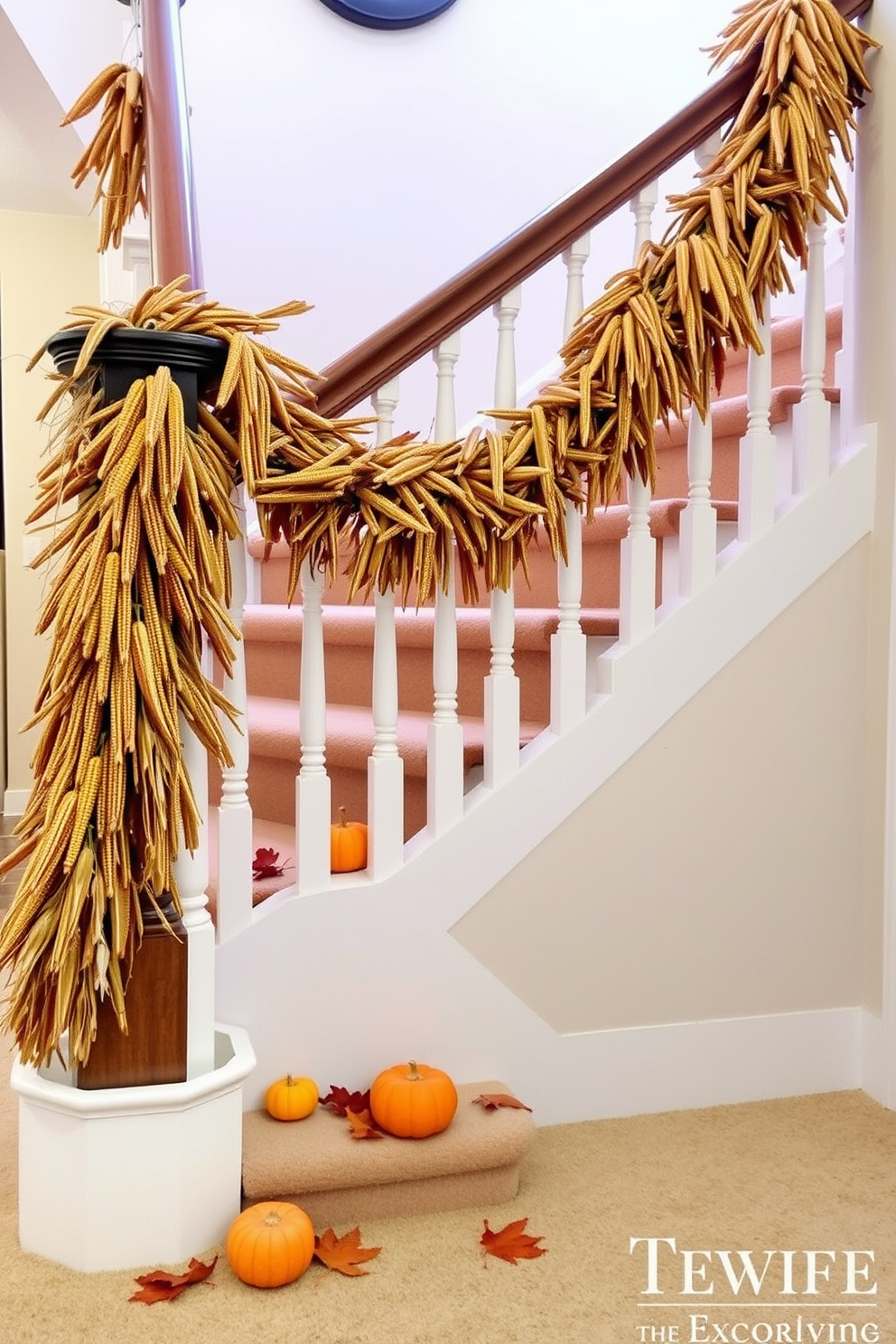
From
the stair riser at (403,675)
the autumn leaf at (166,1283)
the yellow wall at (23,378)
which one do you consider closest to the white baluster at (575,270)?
the stair riser at (403,675)

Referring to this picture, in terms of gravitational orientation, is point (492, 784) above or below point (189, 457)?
below

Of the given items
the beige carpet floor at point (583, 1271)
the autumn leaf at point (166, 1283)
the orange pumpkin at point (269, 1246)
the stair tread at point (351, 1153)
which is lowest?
the beige carpet floor at point (583, 1271)

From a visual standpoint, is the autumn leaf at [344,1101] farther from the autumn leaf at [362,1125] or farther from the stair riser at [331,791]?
the stair riser at [331,791]

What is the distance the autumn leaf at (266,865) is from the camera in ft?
5.84

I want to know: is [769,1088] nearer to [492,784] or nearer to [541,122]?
[492,784]

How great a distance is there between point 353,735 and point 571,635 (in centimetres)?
44

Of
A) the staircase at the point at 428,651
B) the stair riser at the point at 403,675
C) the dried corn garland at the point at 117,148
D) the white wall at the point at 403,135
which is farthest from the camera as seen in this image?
the white wall at the point at 403,135

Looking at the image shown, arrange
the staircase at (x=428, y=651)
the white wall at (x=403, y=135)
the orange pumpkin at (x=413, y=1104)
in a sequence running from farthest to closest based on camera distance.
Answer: the white wall at (x=403, y=135) → the staircase at (x=428, y=651) → the orange pumpkin at (x=413, y=1104)

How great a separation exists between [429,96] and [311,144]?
1.26ft

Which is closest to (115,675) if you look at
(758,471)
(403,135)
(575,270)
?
(575,270)

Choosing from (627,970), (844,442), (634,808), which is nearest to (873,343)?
(844,442)

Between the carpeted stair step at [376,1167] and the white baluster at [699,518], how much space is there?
2.83ft

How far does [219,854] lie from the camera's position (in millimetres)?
1559

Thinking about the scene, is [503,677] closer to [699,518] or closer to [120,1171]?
[699,518]
